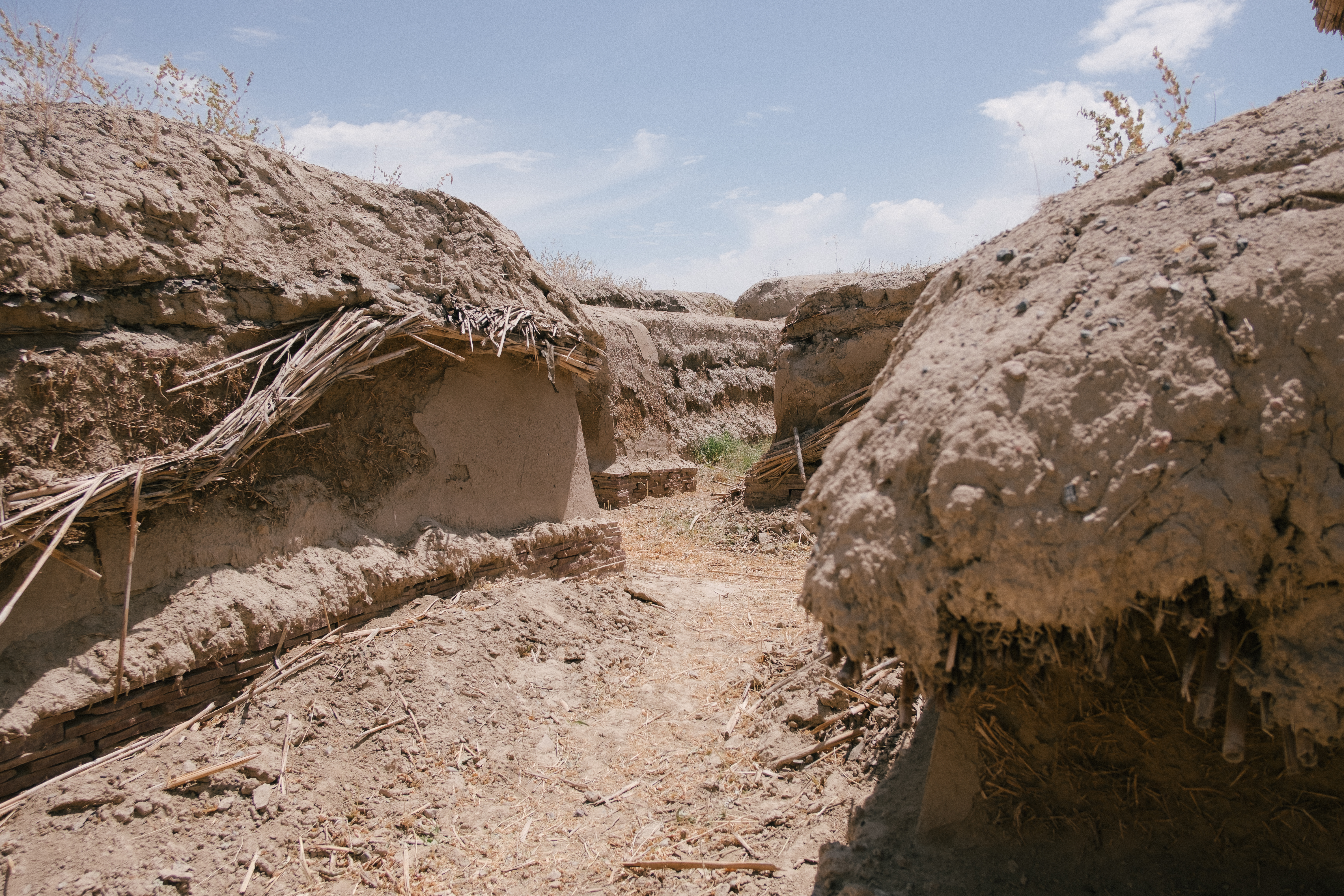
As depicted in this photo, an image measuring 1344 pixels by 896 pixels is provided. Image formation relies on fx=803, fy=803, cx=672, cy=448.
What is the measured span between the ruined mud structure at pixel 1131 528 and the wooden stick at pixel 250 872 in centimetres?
190

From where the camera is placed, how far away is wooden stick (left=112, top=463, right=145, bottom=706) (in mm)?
2980

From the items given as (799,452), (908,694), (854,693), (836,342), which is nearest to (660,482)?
(799,452)

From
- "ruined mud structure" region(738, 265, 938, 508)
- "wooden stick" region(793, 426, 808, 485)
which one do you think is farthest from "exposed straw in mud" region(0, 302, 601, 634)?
"ruined mud structure" region(738, 265, 938, 508)

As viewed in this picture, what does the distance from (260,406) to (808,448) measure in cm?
512

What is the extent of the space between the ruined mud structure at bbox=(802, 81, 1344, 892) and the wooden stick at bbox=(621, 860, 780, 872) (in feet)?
0.77

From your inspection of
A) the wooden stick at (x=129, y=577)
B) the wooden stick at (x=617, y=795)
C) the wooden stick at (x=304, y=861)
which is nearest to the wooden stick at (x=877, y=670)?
the wooden stick at (x=617, y=795)

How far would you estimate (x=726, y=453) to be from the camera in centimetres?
1130

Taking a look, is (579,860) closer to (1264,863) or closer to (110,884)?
(110,884)

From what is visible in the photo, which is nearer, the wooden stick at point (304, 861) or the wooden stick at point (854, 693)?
the wooden stick at point (304, 861)

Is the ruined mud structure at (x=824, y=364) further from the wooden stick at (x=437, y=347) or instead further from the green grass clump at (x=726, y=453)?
the wooden stick at (x=437, y=347)

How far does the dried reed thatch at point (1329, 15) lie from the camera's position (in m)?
4.11

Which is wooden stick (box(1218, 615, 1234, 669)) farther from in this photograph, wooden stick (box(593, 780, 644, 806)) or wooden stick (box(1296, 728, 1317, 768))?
wooden stick (box(593, 780, 644, 806))

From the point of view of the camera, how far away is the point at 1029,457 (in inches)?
71.7

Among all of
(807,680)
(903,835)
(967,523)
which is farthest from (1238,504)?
(807,680)
